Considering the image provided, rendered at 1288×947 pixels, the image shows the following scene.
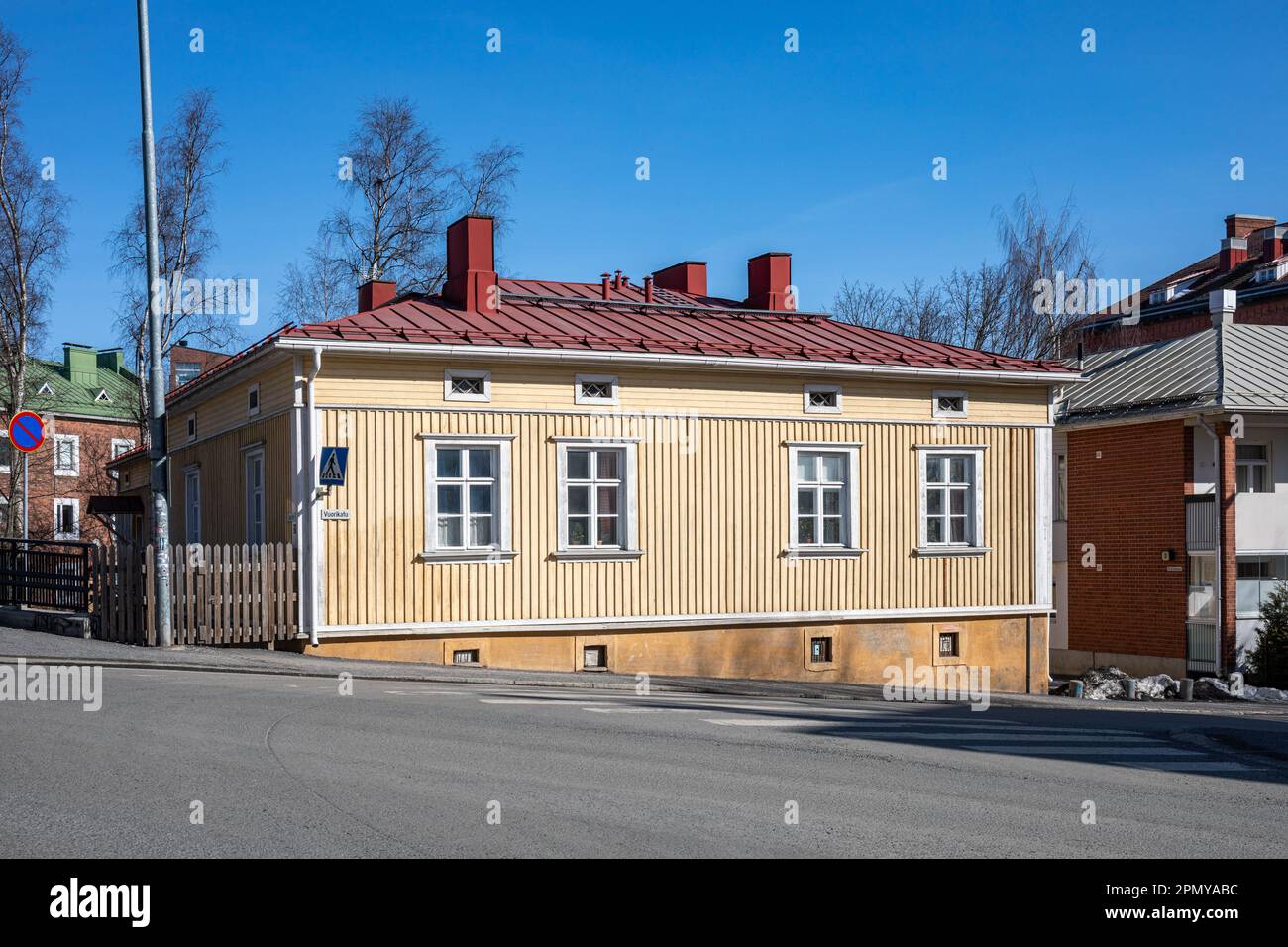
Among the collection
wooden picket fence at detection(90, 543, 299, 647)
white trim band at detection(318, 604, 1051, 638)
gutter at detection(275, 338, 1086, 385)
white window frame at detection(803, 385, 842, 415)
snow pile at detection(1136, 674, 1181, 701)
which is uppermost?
gutter at detection(275, 338, 1086, 385)

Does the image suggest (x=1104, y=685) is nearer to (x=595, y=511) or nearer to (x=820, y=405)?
(x=820, y=405)

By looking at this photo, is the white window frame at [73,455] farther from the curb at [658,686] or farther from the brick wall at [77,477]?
the curb at [658,686]

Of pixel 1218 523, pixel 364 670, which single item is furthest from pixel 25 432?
pixel 1218 523

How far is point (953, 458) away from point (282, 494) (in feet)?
38.6

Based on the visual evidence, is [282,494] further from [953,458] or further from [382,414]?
[953,458]

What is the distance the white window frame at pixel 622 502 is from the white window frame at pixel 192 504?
821 cm

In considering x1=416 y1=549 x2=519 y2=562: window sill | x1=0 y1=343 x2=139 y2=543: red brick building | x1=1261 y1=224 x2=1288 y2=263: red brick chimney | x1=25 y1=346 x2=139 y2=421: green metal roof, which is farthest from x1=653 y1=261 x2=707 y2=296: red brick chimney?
x1=25 y1=346 x2=139 y2=421: green metal roof

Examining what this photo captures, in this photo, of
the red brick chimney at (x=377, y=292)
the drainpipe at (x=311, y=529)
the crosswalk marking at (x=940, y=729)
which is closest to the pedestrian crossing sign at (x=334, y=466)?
the drainpipe at (x=311, y=529)

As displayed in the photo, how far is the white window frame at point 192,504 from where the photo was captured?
2520 cm

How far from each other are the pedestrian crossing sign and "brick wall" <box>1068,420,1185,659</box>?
20413 mm

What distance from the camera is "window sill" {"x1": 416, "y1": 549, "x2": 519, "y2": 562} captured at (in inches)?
778

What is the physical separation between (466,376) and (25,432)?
6.49 meters

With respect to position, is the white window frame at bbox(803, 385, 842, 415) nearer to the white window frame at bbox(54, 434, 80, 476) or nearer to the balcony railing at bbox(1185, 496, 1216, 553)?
the balcony railing at bbox(1185, 496, 1216, 553)
